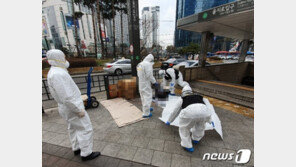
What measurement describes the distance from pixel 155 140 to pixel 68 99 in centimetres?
179

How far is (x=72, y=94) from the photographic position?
5.25ft

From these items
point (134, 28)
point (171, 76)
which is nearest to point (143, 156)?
point (171, 76)

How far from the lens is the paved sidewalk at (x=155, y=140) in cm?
193

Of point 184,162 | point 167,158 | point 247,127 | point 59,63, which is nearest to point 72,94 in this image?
point 59,63

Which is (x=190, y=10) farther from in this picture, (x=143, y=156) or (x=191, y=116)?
(x=143, y=156)

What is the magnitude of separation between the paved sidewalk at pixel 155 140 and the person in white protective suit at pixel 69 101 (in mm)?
451

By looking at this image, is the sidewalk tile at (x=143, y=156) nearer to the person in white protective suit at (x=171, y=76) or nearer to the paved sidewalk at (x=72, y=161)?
the paved sidewalk at (x=72, y=161)

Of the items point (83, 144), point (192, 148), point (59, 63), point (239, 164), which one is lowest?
point (239, 164)

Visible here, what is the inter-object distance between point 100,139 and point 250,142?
3129 mm

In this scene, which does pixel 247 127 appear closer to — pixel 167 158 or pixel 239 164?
pixel 239 164

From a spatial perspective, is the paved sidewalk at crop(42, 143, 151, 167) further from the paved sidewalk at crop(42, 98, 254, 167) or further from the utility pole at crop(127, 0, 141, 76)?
the utility pole at crop(127, 0, 141, 76)

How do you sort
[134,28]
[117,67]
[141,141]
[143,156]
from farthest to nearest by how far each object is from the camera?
[117,67] < [134,28] < [141,141] < [143,156]

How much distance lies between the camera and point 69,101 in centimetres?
155

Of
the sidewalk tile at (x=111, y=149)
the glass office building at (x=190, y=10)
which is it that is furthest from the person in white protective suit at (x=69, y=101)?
the glass office building at (x=190, y=10)
